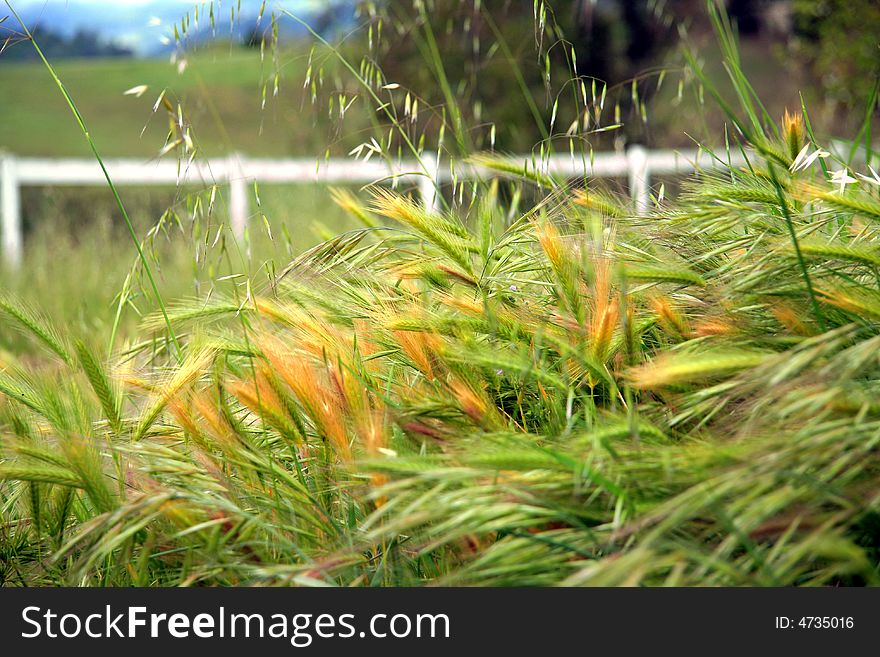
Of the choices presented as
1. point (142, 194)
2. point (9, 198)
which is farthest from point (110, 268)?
point (142, 194)

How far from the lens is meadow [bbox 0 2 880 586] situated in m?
1.20

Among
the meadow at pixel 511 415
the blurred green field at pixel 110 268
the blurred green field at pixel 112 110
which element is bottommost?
the meadow at pixel 511 415

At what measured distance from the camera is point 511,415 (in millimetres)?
1712

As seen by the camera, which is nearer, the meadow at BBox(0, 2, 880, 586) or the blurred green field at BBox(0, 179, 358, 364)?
the meadow at BBox(0, 2, 880, 586)

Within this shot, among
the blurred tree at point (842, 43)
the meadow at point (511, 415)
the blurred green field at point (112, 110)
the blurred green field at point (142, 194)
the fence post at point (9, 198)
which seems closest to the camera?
the meadow at point (511, 415)

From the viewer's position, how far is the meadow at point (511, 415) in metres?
1.20

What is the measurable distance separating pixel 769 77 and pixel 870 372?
22.7 meters
